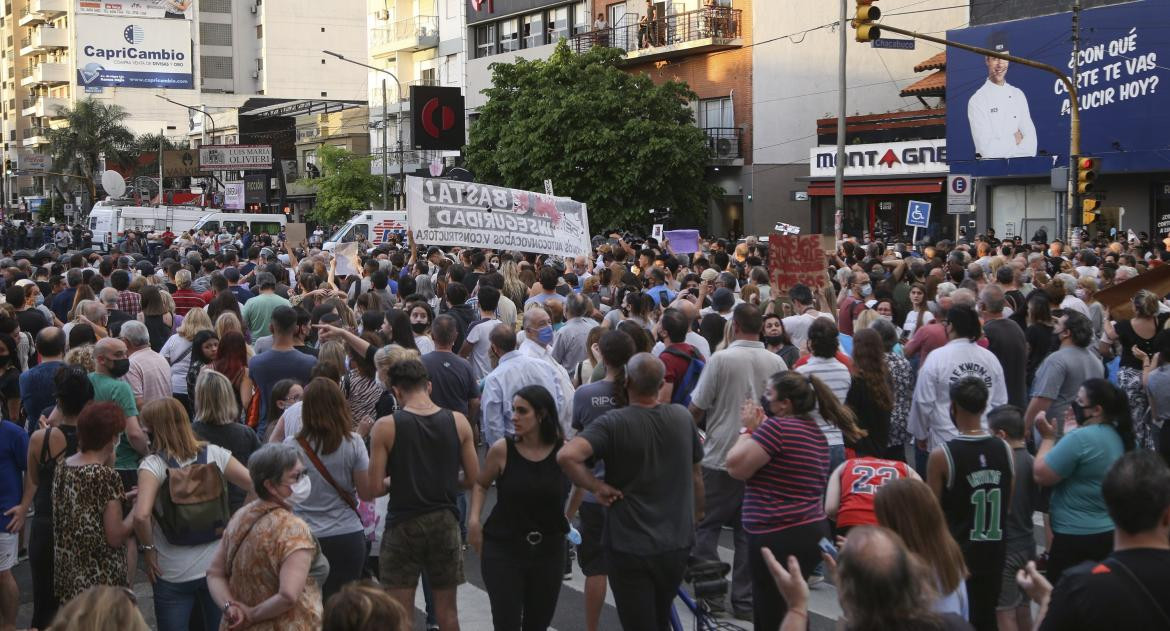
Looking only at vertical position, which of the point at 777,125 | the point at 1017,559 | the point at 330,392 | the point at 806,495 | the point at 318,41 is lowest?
the point at 1017,559

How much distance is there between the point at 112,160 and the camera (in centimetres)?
8188

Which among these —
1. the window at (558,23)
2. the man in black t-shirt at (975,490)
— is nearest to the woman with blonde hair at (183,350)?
the man in black t-shirt at (975,490)

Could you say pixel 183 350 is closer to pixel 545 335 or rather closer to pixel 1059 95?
pixel 545 335

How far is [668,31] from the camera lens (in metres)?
43.6

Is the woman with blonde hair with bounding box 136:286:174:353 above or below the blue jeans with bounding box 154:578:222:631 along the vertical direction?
above

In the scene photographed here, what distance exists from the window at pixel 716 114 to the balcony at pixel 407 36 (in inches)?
702

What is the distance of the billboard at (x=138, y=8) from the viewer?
95.6 metres

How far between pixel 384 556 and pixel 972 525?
293 cm

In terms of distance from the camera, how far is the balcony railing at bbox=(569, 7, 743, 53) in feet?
139

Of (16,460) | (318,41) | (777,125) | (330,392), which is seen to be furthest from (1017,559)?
(318,41)

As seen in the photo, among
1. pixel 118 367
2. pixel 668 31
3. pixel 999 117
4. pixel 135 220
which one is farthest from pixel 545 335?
pixel 135 220

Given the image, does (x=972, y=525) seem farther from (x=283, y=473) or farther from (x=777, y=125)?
(x=777, y=125)

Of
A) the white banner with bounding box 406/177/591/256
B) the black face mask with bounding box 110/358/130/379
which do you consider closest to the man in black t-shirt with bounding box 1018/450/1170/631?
the black face mask with bounding box 110/358/130/379

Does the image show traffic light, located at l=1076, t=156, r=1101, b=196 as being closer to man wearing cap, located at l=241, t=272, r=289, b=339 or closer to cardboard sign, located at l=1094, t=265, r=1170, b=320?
cardboard sign, located at l=1094, t=265, r=1170, b=320
